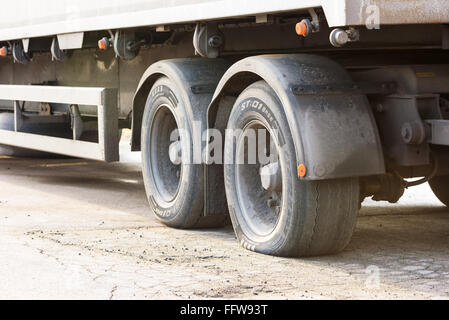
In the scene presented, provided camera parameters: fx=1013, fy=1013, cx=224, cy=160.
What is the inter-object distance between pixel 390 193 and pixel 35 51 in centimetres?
570

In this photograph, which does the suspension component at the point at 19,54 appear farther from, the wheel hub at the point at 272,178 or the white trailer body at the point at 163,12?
the wheel hub at the point at 272,178

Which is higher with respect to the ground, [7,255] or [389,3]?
[389,3]

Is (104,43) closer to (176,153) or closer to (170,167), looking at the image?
(170,167)

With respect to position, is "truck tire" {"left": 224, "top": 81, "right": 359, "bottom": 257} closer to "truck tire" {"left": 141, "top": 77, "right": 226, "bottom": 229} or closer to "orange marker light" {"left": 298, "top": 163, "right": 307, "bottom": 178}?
"orange marker light" {"left": 298, "top": 163, "right": 307, "bottom": 178}

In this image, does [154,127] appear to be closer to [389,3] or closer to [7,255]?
[7,255]

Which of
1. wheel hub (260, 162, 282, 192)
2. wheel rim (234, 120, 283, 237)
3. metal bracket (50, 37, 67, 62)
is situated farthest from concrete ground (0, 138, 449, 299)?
metal bracket (50, 37, 67, 62)

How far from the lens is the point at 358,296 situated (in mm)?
5172

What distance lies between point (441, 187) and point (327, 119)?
2.85 meters

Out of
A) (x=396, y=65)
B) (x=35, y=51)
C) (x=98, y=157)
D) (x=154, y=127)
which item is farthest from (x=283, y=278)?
(x=35, y=51)

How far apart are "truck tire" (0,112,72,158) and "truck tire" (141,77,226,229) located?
9.49 feet

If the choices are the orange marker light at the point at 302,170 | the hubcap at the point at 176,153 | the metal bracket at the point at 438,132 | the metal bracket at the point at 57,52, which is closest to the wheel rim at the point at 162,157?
the hubcap at the point at 176,153

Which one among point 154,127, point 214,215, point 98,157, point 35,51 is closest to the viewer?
point 214,215

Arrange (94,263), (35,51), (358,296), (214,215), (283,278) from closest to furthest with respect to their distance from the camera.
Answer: (358,296)
(283,278)
(94,263)
(214,215)
(35,51)

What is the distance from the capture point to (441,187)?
27.6ft
